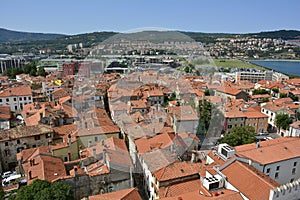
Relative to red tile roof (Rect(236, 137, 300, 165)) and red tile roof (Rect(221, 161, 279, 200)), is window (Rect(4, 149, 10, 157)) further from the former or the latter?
red tile roof (Rect(236, 137, 300, 165))

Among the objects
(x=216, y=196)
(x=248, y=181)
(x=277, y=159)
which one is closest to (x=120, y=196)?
(x=216, y=196)

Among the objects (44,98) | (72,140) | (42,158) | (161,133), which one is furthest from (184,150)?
(44,98)

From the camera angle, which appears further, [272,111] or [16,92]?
[16,92]

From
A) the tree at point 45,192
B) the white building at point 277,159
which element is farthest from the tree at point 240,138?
the tree at point 45,192

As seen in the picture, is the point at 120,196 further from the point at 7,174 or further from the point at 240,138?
the point at 240,138

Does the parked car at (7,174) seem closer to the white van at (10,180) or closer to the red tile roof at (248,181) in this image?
the white van at (10,180)

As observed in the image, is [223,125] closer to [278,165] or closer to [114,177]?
[278,165]
